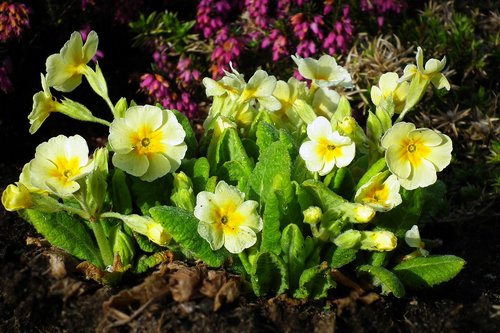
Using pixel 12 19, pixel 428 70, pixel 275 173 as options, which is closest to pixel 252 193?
pixel 275 173

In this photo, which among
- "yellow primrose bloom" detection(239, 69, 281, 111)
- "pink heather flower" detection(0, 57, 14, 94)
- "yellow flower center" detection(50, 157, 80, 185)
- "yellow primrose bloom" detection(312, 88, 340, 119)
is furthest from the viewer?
"pink heather flower" detection(0, 57, 14, 94)

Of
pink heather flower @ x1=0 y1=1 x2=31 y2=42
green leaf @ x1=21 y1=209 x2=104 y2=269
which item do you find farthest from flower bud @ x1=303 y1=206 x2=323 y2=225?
pink heather flower @ x1=0 y1=1 x2=31 y2=42

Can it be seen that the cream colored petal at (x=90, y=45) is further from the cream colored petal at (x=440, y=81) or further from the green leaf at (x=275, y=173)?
the cream colored petal at (x=440, y=81)

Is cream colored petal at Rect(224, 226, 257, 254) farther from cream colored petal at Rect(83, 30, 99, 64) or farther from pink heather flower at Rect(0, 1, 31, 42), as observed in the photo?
pink heather flower at Rect(0, 1, 31, 42)

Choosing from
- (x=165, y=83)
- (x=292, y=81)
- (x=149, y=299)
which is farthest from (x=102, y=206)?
(x=165, y=83)

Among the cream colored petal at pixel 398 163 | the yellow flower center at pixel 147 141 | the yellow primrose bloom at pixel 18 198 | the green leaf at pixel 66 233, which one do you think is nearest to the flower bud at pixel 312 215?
the cream colored petal at pixel 398 163

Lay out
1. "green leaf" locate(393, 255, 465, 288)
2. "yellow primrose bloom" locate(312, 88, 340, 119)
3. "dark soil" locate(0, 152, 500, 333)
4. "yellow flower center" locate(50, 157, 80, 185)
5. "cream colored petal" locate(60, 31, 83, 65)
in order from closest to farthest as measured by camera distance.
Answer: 1. "dark soil" locate(0, 152, 500, 333)
2. "yellow flower center" locate(50, 157, 80, 185)
3. "green leaf" locate(393, 255, 465, 288)
4. "cream colored petal" locate(60, 31, 83, 65)
5. "yellow primrose bloom" locate(312, 88, 340, 119)

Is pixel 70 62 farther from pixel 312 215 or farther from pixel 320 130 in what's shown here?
pixel 312 215
